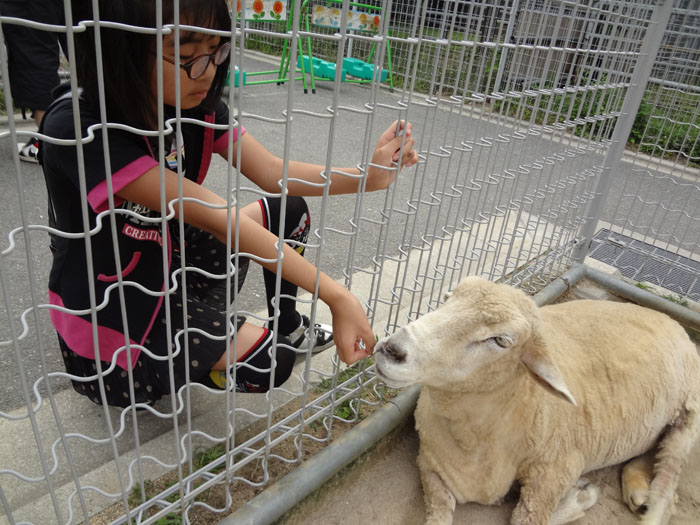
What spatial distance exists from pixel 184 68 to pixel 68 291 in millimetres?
763

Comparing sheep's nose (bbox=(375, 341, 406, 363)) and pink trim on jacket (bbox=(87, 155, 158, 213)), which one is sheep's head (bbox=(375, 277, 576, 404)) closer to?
sheep's nose (bbox=(375, 341, 406, 363))

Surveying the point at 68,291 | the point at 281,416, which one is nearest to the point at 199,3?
the point at 68,291

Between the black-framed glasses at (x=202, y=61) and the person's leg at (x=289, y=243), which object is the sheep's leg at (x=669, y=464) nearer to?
the person's leg at (x=289, y=243)

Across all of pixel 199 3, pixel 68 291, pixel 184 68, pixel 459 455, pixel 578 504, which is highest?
pixel 199 3

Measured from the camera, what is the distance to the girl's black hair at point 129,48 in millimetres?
1058

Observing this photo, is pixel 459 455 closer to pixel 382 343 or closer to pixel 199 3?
pixel 382 343

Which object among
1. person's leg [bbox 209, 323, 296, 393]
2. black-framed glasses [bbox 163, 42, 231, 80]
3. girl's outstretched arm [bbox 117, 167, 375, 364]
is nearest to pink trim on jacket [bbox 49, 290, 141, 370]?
person's leg [bbox 209, 323, 296, 393]

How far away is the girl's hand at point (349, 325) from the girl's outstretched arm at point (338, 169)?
352 mm

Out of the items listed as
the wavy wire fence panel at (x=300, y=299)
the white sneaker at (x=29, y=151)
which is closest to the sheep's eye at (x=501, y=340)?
the wavy wire fence panel at (x=300, y=299)

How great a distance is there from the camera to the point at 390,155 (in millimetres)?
1555

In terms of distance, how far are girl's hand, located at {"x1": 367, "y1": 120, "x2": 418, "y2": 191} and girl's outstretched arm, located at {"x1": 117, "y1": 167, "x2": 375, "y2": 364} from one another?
374 mm

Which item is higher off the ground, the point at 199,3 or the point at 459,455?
the point at 199,3

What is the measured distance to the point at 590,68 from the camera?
2.49 m

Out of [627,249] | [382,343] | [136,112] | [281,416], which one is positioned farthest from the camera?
[627,249]
